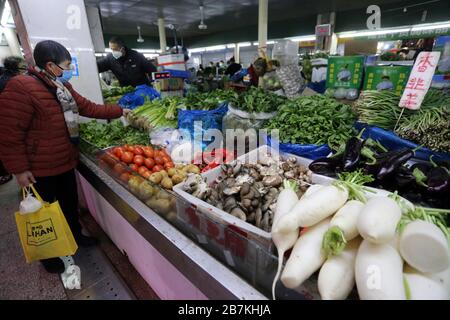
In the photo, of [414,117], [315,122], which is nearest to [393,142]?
[414,117]

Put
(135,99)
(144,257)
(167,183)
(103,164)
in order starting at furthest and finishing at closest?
(135,99)
(103,164)
(144,257)
(167,183)

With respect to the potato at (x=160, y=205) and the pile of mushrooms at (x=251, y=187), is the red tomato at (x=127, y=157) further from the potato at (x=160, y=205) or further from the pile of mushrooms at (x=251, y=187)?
the pile of mushrooms at (x=251, y=187)

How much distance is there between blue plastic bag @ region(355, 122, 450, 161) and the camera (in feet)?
5.35

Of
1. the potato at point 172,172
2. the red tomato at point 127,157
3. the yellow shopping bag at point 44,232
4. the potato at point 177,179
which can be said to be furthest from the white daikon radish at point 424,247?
the yellow shopping bag at point 44,232

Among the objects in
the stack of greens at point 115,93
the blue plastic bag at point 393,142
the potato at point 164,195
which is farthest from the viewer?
the stack of greens at point 115,93

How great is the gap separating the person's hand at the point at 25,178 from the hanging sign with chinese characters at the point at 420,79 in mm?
3142

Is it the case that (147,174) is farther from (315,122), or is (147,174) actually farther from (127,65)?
(127,65)

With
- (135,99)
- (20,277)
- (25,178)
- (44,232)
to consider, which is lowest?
(20,277)

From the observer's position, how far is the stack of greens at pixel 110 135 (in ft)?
9.34

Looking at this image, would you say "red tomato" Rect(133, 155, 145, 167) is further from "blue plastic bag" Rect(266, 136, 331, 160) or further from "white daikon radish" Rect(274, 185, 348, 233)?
"white daikon radish" Rect(274, 185, 348, 233)

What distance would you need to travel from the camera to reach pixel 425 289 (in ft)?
2.63

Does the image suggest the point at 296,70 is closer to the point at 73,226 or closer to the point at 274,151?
the point at 274,151

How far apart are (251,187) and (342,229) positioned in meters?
0.60

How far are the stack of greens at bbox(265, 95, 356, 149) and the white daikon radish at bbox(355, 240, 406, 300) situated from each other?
1.10 m
